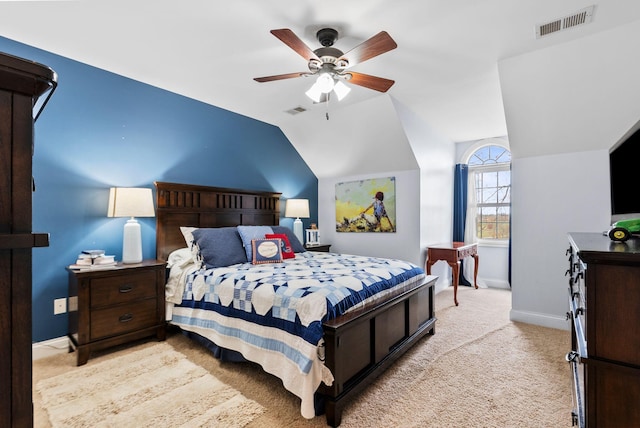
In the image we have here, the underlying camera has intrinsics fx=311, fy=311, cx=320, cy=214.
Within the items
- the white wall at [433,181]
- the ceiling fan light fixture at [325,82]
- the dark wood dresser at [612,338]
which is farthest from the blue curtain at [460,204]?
the dark wood dresser at [612,338]

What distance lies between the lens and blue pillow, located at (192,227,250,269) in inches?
115

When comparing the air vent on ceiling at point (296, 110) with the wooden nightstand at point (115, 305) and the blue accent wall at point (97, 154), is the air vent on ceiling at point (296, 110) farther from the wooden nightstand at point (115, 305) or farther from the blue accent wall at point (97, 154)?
the wooden nightstand at point (115, 305)

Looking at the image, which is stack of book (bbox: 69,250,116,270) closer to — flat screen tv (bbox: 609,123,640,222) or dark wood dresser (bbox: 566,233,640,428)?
dark wood dresser (bbox: 566,233,640,428)

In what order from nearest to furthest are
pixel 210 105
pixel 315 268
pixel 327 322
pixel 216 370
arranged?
pixel 327 322, pixel 216 370, pixel 315 268, pixel 210 105

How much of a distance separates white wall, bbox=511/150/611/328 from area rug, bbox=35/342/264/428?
121 inches

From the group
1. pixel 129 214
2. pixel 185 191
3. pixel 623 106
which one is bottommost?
pixel 129 214

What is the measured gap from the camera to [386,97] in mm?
3680

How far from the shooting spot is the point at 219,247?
303 cm

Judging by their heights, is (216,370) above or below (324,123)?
below

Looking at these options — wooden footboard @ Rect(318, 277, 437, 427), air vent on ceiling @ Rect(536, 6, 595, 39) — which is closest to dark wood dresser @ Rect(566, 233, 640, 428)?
wooden footboard @ Rect(318, 277, 437, 427)

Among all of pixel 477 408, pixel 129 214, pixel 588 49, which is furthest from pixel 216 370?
pixel 588 49

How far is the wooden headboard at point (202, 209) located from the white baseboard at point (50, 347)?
40.2 inches

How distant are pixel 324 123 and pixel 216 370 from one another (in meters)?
3.33

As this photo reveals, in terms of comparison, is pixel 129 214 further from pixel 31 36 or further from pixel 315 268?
pixel 315 268
